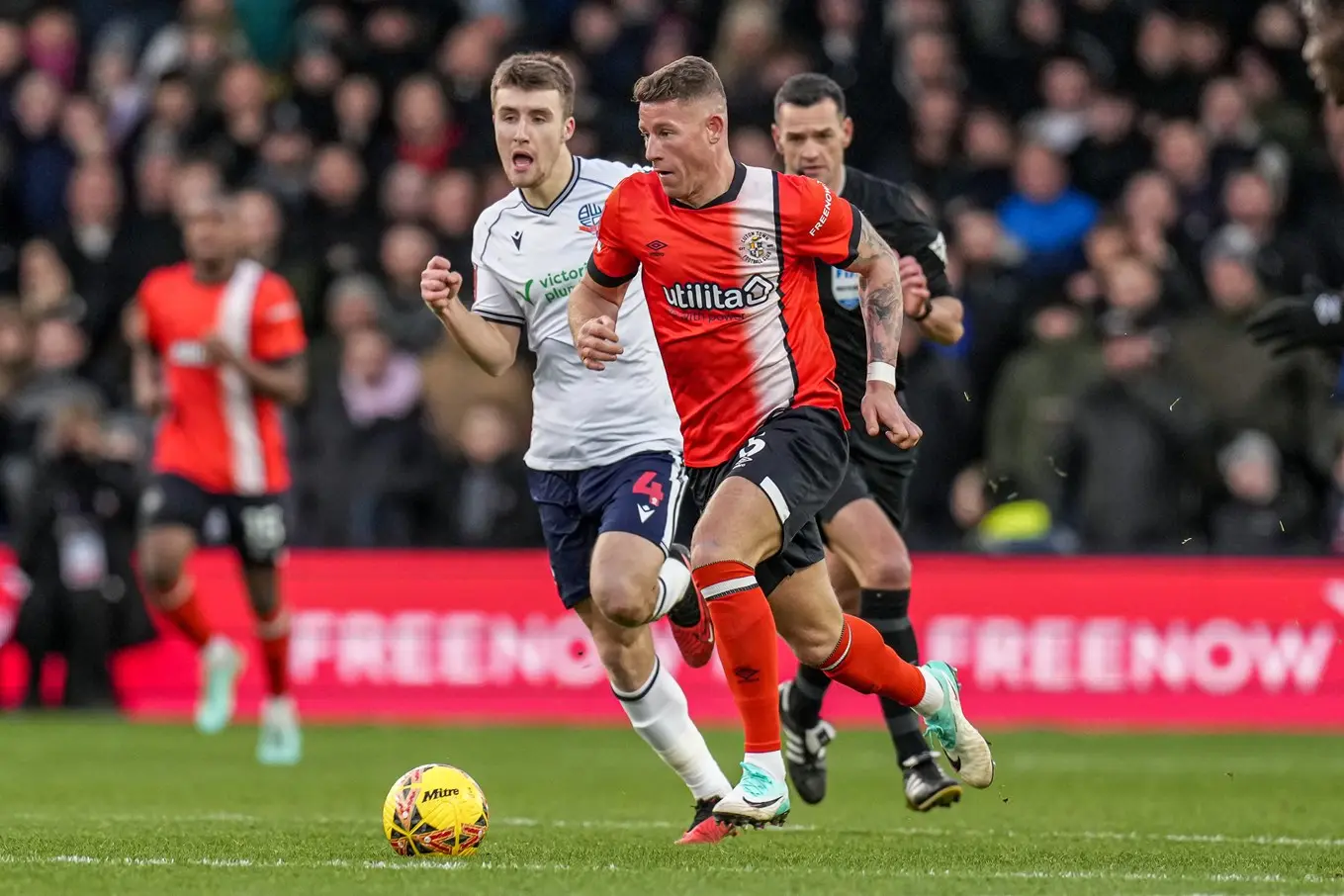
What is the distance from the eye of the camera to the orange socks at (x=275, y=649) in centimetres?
1255

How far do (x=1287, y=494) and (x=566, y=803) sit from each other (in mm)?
6737

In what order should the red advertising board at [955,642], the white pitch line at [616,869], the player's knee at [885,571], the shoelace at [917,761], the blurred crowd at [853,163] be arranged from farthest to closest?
the blurred crowd at [853,163] < the red advertising board at [955,642] < the player's knee at [885,571] < the shoelace at [917,761] < the white pitch line at [616,869]

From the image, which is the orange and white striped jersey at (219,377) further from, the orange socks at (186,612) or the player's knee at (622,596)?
the player's knee at (622,596)

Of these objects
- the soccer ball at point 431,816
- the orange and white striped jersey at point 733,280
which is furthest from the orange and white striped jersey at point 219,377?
the soccer ball at point 431,816

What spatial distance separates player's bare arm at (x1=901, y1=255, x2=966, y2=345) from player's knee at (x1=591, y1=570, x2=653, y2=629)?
1592mm

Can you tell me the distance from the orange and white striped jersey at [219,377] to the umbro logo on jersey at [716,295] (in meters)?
5.45

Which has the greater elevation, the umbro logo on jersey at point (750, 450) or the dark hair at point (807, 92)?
the dark hair at point (807, 92)

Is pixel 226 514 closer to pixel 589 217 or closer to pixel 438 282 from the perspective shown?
pixel 589 217

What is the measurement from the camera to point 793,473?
7.34m

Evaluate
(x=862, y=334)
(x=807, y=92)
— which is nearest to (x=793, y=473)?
(x=862, y=334)

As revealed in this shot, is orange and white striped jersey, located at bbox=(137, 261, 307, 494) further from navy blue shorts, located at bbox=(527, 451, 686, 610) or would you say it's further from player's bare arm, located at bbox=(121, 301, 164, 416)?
navy blue shorts, located at bbox=(527, 451, 686, 610)

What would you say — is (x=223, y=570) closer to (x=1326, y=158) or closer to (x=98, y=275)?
(x=98, y=275)

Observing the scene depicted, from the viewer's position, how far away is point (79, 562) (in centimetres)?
1505

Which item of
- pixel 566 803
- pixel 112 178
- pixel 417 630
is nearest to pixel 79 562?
pixel 417 630
